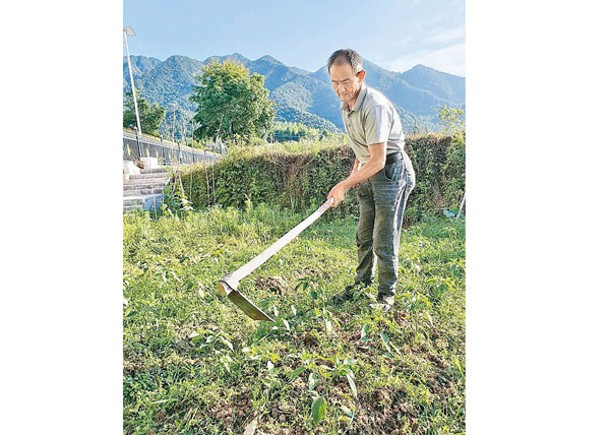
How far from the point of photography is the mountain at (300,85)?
1.90 m

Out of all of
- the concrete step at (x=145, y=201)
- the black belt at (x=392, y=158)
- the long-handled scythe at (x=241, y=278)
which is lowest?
the long-handled scythe at (x=241, y=278)

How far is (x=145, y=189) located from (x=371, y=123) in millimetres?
1150

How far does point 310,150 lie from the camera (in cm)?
246

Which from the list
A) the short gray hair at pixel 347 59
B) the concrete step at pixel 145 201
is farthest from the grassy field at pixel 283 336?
the short gray hair at pixel 347 59

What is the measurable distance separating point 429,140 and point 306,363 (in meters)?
1.60

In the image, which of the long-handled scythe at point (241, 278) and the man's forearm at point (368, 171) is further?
the man's forearm at point (368, 171)

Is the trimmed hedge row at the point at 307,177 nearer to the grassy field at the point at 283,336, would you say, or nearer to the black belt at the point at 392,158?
the grassy field at the point at 283,336

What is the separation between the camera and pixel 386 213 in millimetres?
1827

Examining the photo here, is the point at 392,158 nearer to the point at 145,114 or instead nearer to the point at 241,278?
the point at 241,278

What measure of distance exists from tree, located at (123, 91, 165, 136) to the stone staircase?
0.65 ft

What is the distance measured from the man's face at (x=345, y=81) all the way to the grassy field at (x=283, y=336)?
76cm

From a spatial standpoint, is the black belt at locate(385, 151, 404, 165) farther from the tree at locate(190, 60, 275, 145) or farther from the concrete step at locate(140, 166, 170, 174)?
the concrete step at locate(140, 166, 170, 174)
